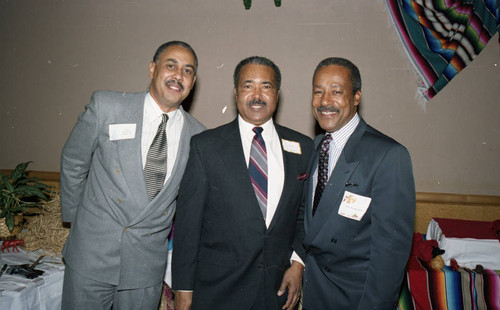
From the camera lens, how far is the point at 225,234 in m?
1.62

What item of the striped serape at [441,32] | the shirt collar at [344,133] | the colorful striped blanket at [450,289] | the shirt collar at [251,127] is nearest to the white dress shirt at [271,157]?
the shirt collar at [251,127]

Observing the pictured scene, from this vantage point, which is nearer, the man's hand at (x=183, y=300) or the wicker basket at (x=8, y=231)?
the man's hand at (x=183, y=300)

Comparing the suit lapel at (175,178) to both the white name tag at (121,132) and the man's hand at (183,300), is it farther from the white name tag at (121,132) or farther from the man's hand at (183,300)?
the man's hand at (183,300)

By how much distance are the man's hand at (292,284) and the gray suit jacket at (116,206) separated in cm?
72

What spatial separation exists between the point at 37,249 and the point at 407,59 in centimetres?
388

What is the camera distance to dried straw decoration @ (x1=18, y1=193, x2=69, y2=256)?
7.32 ft

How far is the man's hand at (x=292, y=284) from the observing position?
1.70 meters

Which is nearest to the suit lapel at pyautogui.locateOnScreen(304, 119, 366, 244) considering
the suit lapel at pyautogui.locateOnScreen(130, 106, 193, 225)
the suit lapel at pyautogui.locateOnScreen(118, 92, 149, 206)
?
the suit lapel at pyautogui.locateOnScreen(130, 106, 193, 225)

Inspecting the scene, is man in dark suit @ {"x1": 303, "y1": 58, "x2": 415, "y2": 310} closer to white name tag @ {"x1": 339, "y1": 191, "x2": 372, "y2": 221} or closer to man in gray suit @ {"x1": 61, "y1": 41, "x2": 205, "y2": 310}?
white name tag @ {"x1": 339, "y1": 191, "x2": 372, "y2": 221}

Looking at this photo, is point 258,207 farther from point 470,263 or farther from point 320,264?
point 470,263

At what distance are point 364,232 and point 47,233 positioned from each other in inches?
88.6

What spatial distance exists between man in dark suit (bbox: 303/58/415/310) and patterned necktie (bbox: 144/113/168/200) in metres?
Answer: 0.86

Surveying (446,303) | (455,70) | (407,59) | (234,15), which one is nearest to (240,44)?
(234,15)

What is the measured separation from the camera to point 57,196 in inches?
105
